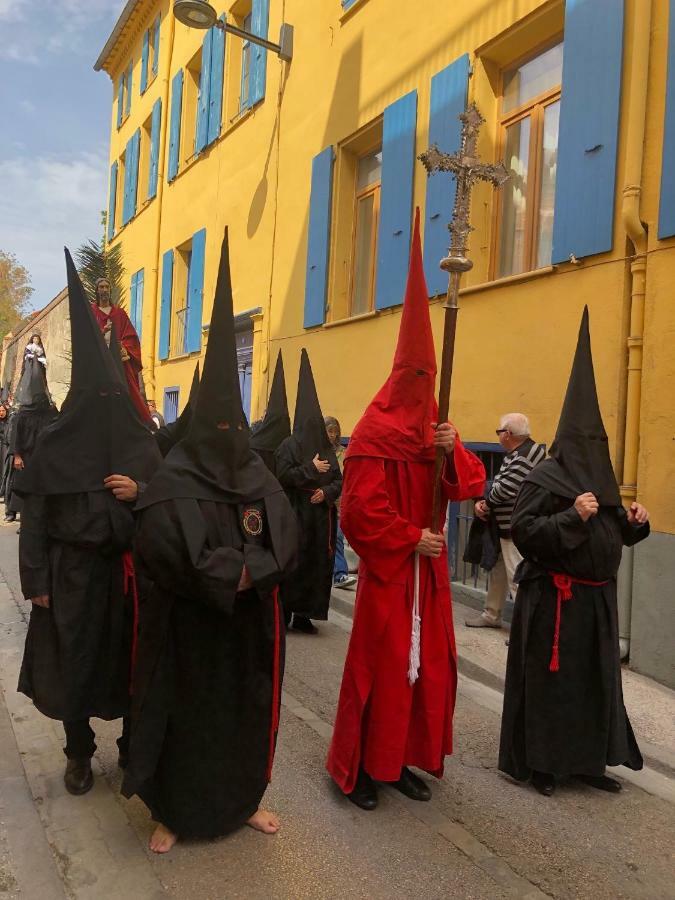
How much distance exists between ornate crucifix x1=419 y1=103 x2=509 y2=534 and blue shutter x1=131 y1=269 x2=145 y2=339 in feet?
50.8

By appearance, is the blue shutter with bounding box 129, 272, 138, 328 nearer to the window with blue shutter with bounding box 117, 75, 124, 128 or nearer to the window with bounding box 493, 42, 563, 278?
the window with blue shutter with bounding box 117, 75, 124, 128

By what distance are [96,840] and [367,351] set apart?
7.17 metres

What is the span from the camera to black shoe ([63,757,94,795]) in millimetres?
3494

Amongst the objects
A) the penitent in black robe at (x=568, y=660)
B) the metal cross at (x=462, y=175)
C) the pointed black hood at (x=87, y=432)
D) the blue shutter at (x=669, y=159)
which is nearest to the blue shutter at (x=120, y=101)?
the blue shutter at (x=669, y=159)

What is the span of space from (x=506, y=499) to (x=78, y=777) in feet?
12.8

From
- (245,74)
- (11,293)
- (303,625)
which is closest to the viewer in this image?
(303,625)

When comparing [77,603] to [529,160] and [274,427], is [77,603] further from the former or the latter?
[529,160]

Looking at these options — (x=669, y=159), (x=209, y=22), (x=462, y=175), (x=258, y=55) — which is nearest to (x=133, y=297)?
(x=258, y=55)

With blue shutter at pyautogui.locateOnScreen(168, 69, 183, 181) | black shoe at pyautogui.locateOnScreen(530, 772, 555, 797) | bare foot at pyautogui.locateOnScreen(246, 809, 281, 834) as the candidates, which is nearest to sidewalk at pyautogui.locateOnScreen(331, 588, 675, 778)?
black shoe at pyautogui.locateOnScreen(530, 772, 555, 797)

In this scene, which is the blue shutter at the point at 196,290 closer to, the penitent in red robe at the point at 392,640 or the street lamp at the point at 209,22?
the street lamp at the point at 209,22

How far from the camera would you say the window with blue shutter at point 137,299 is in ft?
59.9

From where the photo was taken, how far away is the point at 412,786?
3.63m

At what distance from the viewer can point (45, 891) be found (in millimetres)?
2734

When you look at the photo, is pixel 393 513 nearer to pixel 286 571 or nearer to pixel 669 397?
pixel 286 571
